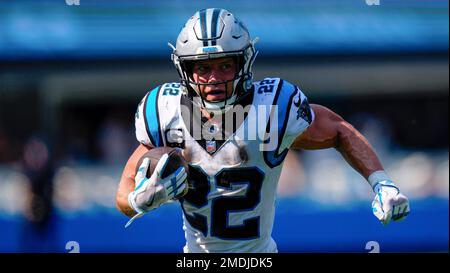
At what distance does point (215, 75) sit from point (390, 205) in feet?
2.96

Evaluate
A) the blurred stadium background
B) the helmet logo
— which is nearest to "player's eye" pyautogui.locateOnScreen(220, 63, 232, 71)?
the helmet logo

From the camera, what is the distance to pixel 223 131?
11.2 feet

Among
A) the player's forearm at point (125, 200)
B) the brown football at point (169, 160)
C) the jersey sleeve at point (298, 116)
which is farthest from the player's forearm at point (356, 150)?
the player's forearm at point (125, 200)

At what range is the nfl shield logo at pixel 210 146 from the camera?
3.39 m

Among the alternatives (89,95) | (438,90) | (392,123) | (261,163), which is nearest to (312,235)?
(392,123)

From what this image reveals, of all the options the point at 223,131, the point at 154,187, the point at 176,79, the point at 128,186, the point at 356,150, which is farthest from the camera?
the point at 176,79

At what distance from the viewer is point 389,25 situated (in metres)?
7.88

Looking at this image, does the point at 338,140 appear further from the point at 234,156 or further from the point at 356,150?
the point at 234,156

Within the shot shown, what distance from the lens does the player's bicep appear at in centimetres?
353

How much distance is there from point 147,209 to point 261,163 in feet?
1.95

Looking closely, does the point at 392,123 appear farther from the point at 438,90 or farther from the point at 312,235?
the point at 312,235

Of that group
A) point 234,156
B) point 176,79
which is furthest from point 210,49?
point 176,79

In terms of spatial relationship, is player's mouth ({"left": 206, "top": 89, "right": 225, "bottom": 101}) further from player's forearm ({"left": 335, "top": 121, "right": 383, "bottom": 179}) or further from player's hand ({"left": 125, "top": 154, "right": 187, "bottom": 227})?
player's forearm ({"left": 335, "top": 121, "right": 383, "bottom": 179})

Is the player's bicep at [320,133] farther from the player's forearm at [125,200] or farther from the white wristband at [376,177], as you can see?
the player's forearm at [125,200]
